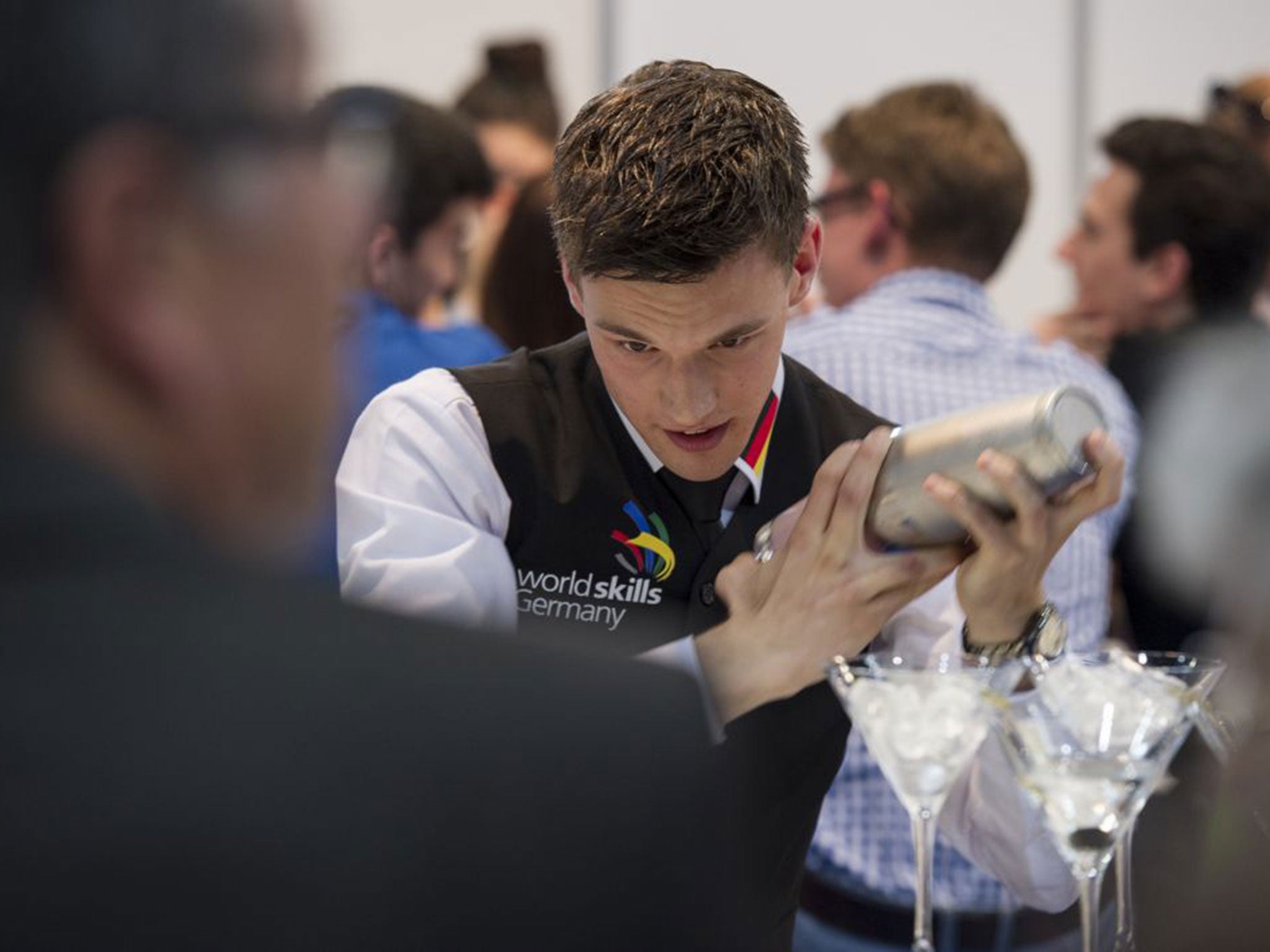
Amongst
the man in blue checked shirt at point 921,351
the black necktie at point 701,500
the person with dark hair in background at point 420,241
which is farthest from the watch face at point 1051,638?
the person with dark hair in background at point 420,241

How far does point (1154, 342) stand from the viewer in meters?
3.12

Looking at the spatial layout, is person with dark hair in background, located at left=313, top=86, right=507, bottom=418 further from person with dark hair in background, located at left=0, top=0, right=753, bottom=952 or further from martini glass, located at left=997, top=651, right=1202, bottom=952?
person with dark hair in background, located at left=0, top=0, right=753, bottom=952

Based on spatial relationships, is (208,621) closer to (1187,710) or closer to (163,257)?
(163,257)

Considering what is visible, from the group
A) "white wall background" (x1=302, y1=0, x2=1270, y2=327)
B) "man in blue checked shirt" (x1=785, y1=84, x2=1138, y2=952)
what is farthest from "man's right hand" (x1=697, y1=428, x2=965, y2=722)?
"white wall background" (x1=302, y1=0, x2=1270, y2=327)

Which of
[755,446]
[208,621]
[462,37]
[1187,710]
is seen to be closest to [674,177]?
[755,446]

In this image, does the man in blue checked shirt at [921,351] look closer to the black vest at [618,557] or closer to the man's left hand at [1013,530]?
the black vest at [618,557]

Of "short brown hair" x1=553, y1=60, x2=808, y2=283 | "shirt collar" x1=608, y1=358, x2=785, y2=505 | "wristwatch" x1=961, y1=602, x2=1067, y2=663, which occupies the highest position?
"short brown hair" x1=553, y1=60, x2=808, y2=283

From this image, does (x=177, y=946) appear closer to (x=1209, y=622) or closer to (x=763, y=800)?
(x=763, y=800)

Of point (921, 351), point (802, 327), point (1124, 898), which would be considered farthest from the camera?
point (802, 327)

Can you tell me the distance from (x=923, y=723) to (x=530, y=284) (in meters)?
1.45

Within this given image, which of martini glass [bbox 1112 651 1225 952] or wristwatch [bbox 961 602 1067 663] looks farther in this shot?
wristwatch [bbox 961 602 1067 663]

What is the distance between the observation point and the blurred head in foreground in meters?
0.56

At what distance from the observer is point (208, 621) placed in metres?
0.61

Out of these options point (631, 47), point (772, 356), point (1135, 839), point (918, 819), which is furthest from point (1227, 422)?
point (631, 47)
